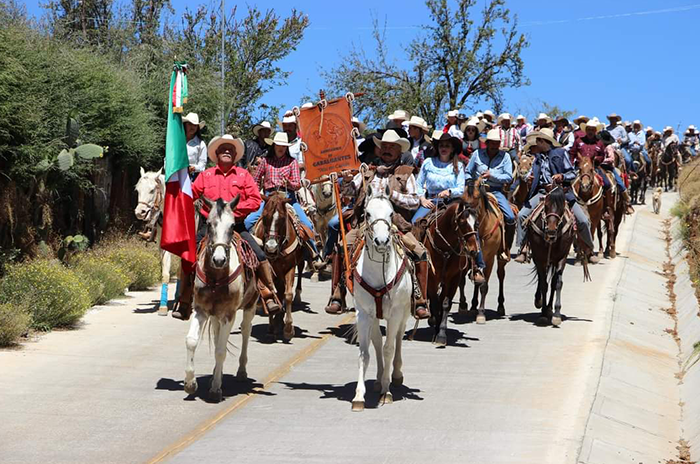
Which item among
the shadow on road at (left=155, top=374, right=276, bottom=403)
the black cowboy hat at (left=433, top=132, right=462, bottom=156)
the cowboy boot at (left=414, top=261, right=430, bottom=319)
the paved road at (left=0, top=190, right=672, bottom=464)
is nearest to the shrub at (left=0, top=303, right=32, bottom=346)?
the paved road at (left=0, top=190, right=672, bottom=464)

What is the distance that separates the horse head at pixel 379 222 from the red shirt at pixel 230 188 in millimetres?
1898

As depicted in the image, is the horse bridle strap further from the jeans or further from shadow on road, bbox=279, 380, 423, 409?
the jeans

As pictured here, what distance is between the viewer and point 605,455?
→ 32.6 ft

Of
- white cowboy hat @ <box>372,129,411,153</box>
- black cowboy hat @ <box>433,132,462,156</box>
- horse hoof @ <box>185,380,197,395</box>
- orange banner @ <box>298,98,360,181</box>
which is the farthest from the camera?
black cowboy hat @ <box>433,132,462,156</box>

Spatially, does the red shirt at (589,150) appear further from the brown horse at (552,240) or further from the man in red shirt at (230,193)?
the man in red shirt at (230,193)

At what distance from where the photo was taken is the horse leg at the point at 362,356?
37.4 feet

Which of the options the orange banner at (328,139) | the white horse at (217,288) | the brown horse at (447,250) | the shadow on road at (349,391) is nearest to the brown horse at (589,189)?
the brown horse at (447,250)

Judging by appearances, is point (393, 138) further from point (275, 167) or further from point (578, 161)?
point (578, 161)

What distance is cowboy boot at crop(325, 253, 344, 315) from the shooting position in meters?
12.6

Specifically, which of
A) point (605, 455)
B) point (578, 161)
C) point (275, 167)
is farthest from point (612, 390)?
point (578, 161)

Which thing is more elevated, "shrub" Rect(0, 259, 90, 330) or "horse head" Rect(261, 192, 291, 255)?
"horse head" Rect(261, 192, 291, 255)

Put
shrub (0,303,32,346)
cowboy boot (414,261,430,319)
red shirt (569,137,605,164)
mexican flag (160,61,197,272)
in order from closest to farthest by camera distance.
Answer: cowboy boot (414,261,430,319), mexican flag (160,61,197,272), shrub (0,303,32,346), red shirt (569,137,605,164)

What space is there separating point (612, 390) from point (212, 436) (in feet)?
16.7

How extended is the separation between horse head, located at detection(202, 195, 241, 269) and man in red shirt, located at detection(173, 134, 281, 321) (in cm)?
93
